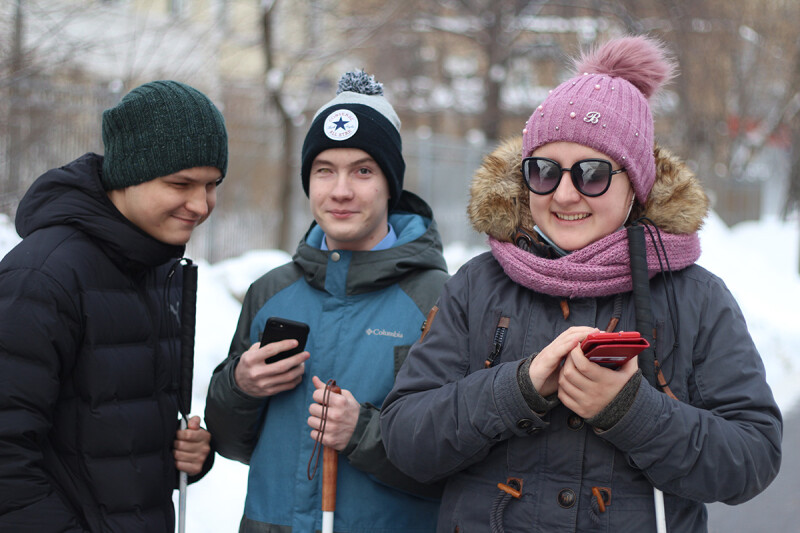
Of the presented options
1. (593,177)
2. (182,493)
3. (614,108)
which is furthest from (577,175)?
(182,493)

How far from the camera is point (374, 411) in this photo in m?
2.86

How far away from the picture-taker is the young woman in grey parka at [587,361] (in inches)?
84.6

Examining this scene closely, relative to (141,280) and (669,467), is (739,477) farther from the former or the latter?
(141,280)

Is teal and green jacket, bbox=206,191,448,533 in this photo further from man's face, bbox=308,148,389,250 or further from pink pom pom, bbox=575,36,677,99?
pink pom pom, bbox=575,36,677,99

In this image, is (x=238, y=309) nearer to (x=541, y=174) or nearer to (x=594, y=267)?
(x=541, y=174)

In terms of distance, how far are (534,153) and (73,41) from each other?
762 cm

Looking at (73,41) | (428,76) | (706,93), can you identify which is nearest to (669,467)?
(73,41)

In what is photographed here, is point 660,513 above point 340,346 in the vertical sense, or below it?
below

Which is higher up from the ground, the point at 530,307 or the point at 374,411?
the point at 530,307

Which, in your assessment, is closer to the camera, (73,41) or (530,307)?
(530,307)

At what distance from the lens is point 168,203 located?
273 centimetres

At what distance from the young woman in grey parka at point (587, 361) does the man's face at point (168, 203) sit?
90 centimetres

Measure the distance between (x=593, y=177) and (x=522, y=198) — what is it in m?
0.30

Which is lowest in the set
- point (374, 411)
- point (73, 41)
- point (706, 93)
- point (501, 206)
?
point (374, 411)
